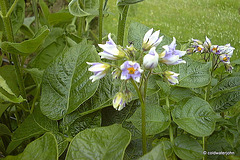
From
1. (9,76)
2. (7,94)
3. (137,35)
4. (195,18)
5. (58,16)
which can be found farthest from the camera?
(195,18)

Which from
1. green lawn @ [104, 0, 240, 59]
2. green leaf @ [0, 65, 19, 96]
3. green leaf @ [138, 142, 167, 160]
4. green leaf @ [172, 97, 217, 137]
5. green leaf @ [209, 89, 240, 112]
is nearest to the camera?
green leaf @ [138, 142, 167, 160]

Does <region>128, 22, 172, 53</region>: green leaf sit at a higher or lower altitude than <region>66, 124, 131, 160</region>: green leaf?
higher

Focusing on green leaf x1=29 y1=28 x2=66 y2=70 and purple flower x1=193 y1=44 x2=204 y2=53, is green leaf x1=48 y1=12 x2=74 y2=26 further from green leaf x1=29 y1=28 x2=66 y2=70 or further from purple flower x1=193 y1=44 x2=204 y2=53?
purple flower x1=193 y1=44 x2=204 y2=53

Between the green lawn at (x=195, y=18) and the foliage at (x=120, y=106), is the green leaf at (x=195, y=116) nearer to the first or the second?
the foliage at (x=120, y=106)

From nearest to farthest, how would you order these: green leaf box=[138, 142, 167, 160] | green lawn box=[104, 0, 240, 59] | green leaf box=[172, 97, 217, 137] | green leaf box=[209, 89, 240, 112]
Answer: green leaf box=[138, 142, 167, 160]
green leaf box=[172, 97, 217, 137]
green leaf box=[209, 89, 240, 112]
green lawn box=[104, 0, 240, 59]

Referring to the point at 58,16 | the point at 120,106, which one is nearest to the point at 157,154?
the point at 120,106

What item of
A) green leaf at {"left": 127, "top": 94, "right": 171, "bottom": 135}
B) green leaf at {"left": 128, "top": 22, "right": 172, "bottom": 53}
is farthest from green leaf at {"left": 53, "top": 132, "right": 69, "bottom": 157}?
green leaf at {"left": 128, "top": 22, "right": 172, "bottom": 53}

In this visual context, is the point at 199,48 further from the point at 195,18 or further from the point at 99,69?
the point at 195,18

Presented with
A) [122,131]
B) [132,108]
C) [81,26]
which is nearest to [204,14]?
[81,26]
